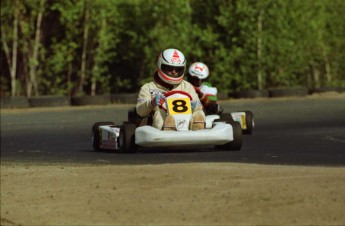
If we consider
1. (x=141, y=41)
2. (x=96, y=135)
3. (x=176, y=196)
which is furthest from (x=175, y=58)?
(x=141, y=41)

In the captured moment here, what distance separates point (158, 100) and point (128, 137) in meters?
0.68

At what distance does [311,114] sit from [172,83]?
9.79 m

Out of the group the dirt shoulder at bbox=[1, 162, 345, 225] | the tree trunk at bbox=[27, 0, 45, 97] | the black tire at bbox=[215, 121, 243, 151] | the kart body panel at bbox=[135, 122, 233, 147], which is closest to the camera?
the dirt shoulder at bbox=[1, 162, 345, 225]

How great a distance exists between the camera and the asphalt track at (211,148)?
578 inches

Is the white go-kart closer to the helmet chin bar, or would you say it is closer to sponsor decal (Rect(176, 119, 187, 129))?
sponsor decal (Rect(176, 119, 187, 129))

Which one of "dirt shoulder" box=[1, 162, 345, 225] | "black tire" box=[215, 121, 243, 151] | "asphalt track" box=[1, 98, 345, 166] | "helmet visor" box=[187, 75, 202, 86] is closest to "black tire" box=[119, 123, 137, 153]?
"asphalt track" box=[1, 98, 345, 166]

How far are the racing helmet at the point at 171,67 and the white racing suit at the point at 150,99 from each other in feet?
0.38

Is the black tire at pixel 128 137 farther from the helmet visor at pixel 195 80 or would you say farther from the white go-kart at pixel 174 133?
the helmet visor at pixel 195 80

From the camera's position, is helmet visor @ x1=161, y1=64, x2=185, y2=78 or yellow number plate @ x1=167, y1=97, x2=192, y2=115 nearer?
yellow number plate @ x1=167, y1=97, x2=192, y2=115

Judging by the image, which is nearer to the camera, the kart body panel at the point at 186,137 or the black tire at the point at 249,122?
the kart body panel at the point at 186,137

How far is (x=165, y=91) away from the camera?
14.7m

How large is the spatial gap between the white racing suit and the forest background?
15.2 m

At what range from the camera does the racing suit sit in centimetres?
1445

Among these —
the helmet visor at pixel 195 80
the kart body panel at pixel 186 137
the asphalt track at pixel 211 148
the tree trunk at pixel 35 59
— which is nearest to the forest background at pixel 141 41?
the tree trunk at pixel 35 59
